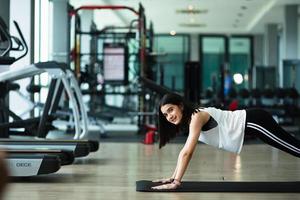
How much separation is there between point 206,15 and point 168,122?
45.1 feet

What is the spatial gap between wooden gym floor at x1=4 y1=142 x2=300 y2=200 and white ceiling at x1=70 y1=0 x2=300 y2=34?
24.9 feet

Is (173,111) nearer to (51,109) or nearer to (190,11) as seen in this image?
(51,109)

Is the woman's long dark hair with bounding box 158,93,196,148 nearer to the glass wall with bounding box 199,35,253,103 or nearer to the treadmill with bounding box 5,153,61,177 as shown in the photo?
the treadmill with bounding box 5,153,61,177

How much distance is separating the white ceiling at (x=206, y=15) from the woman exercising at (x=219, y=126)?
9.65 meters

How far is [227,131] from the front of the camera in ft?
9.71

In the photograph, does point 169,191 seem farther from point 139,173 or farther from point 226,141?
point 139,173

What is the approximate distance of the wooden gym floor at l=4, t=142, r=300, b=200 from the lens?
9.54 ft

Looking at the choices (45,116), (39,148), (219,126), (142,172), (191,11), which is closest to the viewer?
(219,126)

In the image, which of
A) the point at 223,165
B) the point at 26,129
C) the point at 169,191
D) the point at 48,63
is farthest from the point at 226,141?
the point at 26,129

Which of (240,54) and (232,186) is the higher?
(240,54)

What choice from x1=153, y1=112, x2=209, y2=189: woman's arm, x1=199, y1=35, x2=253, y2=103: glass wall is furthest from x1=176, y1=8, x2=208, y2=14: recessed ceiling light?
x1=153, y1=112, x2=209, y2=189: woman's arm

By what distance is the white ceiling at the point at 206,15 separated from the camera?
13.7 meters

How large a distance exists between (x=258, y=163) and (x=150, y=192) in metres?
2.01

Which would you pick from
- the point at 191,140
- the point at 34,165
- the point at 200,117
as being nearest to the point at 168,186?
the point at 191,140
